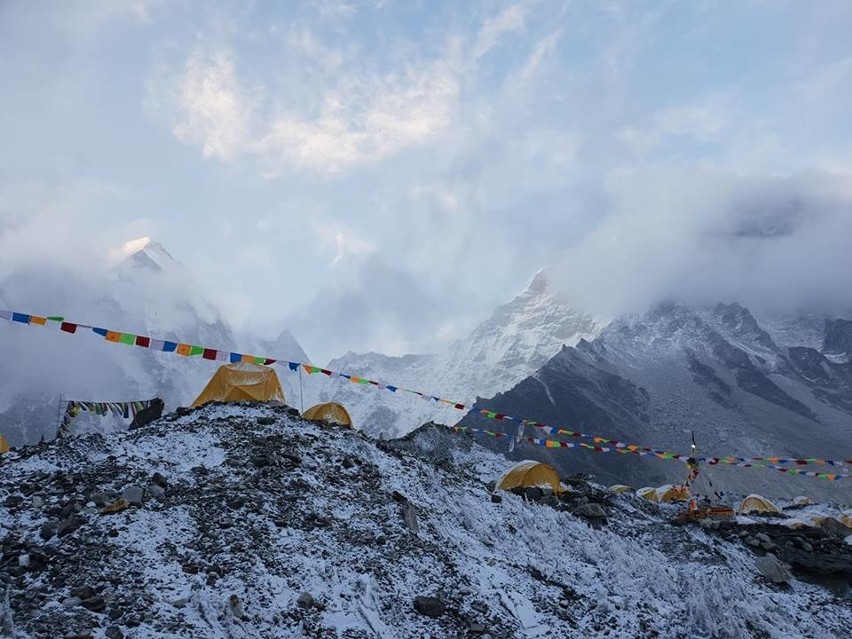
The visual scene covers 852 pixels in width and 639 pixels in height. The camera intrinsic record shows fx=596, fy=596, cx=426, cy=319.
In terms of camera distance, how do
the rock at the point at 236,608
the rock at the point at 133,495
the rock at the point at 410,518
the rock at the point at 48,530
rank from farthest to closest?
the rock at the point at 410,518 → the rock at the point at 133,495 → the rock at the point at 48,530 → the rock at the point at 236,608

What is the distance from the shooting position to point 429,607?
1275 cm

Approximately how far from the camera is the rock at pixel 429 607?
12.7m

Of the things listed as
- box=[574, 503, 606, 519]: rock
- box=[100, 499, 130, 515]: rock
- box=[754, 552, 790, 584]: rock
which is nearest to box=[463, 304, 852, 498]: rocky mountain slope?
box=[574, 503, 606, 519]: rock

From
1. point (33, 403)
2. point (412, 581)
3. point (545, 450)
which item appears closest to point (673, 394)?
point (545, 450)

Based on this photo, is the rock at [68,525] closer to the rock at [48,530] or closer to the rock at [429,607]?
the rock at [48,530]

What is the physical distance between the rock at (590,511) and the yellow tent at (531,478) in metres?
4.58

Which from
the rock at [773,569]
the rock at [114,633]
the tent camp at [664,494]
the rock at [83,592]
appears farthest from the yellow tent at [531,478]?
the tent camp at [664,494]

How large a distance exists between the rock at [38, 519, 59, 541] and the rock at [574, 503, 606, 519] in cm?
1741

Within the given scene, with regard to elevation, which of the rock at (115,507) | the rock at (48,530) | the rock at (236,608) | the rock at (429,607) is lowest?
the rock at (429,607)

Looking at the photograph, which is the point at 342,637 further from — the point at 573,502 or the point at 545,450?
the point at 545,450

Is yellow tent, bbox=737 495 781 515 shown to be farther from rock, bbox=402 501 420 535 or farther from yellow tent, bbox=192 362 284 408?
rock, bbox=402 501 420 535

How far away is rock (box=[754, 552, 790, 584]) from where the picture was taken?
1806cm

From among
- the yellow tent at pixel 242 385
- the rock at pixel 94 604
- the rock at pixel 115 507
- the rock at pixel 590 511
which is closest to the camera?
the rock at pixel 94 604

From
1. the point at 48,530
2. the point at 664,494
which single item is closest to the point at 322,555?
the point at 48,530
